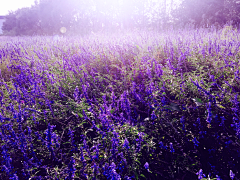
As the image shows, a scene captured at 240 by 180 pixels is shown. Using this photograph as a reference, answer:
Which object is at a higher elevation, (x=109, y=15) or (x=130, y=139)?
(x=109, y=15)

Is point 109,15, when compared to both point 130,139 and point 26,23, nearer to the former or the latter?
point 26,23

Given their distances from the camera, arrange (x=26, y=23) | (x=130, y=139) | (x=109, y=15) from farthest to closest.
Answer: (x=26, y=23), (x=109, y=15), (x=130, y=139)

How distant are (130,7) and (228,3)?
8617 mm

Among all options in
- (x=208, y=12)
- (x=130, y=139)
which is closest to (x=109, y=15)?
(x=208, y=12)

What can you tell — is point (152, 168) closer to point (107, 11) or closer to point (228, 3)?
point (228, 3)

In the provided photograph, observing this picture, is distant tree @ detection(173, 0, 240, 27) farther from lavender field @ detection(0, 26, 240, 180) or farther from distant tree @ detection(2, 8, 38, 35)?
distant tree @ detection(2, 8, 38, 35)

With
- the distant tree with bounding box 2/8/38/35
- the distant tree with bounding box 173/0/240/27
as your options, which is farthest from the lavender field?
the distant tree with bounding box 2/8/38/35

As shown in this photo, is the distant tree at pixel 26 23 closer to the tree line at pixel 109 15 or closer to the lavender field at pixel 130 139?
the tree line at pixel 109 15

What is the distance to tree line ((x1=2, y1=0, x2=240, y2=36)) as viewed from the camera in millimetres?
11331

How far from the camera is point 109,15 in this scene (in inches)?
691

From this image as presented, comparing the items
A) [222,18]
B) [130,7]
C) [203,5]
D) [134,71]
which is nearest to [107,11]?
[130,7]

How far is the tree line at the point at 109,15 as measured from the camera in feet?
37.2

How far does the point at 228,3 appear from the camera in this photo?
10555 mm

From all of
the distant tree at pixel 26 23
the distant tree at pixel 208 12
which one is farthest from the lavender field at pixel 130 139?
the distant tree at pixel 26 23
